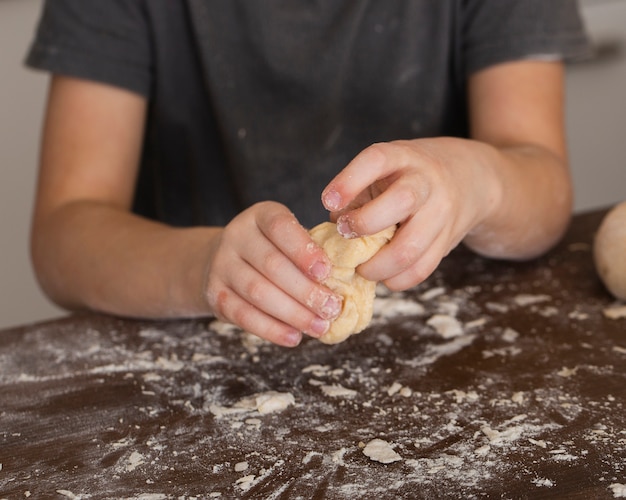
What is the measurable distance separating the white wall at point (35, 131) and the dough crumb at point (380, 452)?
1621 millimetres

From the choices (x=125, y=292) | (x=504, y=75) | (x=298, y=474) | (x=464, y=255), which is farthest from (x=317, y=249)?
(x=504, y=75)

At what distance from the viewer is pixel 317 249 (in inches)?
25.7

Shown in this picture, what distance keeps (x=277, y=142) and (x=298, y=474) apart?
2.12 feet

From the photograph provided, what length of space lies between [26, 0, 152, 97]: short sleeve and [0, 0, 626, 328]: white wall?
35.9 inches

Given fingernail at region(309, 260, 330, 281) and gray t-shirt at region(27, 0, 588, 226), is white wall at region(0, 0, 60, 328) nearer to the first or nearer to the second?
gray t-shirt at region(27, 0, 588, 226)

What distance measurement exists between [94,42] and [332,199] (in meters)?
0.63

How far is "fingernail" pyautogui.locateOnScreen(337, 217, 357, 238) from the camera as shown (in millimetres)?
626

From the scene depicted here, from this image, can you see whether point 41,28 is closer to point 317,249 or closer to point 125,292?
point 125,292

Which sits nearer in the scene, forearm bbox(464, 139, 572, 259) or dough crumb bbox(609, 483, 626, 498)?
dough crumb bbox(609, 483, 626, 498)

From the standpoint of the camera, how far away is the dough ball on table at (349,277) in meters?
0.67

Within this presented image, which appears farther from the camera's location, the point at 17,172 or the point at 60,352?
the point at 17,172

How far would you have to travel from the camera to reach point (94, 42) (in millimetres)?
1097

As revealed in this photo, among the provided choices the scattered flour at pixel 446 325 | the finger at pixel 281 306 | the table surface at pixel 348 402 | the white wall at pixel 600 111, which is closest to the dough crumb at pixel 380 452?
the table surface at pixel 348 402

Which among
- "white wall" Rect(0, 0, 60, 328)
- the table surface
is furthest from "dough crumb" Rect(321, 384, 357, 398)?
"white wall" Rect(0, 0, 60, 328)
